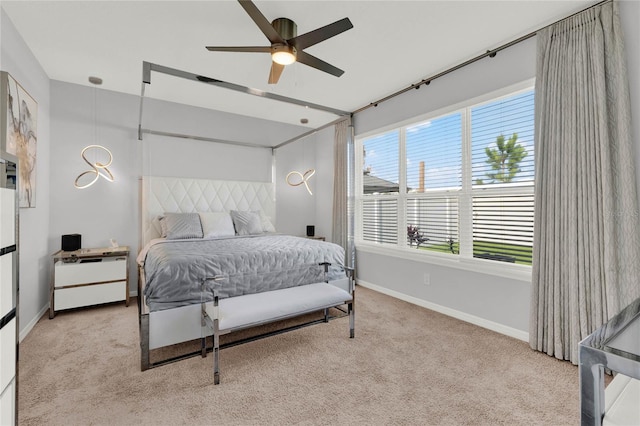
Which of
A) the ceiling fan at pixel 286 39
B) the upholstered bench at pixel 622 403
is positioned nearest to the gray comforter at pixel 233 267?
the ceiling fan at pixel 286 39

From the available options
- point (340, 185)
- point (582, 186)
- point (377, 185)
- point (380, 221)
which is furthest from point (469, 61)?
point (340, 185)

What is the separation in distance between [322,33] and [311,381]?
2.38 metres

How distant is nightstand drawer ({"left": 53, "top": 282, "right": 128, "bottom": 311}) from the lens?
10.5ft

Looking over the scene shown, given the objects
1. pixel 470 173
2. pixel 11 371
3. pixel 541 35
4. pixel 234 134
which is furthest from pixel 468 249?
pixel 234 134

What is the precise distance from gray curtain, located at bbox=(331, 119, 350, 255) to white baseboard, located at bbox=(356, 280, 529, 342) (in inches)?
37.7

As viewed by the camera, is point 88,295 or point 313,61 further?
point 88,295

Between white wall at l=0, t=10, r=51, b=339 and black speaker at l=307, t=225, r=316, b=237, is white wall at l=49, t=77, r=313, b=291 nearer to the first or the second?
white wall at l=0, t=10, r=51, b=339

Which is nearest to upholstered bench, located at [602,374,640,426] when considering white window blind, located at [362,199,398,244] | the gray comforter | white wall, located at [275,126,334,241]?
the gray comforter

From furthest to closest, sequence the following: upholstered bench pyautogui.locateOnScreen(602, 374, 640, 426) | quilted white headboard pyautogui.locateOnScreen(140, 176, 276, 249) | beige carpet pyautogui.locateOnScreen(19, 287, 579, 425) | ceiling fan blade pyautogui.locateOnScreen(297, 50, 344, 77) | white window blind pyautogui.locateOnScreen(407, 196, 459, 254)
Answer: quilted white headboard pyautogui.locateOnScreen(140, 176, 276, 249) < white window blind pyautogui.locateOnScreen(407, 196, 459, 254) < ceiling fan blade pyautogui.locateOnScreen(297, 50, 344, 77) < beige carpet pyautogui.locateOnScreen(19, 287, 579, 425) < upholstered bench pyautogui.locateOnScreen(602, 374, 640, 426)

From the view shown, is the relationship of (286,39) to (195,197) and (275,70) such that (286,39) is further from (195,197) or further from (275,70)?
(195,197)

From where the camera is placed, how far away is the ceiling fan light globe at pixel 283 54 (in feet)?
7.11

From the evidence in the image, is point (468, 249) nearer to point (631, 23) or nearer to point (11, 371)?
point (631, 23)

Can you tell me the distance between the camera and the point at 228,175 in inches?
187

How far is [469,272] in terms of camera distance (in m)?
3.10
